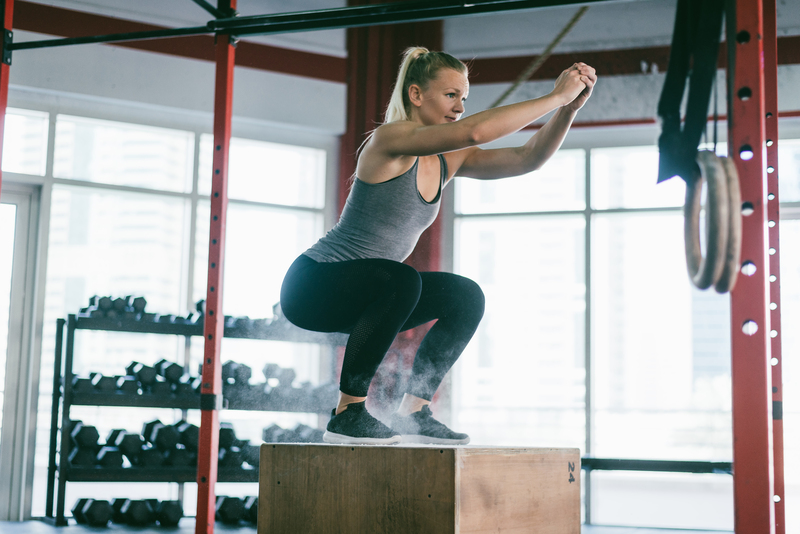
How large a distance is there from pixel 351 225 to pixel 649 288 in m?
4.69

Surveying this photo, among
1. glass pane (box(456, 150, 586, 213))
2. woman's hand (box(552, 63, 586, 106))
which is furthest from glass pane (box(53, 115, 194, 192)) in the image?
woman's hand (box(552, 63, 586, 106))

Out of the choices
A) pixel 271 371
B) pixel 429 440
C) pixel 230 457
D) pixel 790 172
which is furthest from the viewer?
pixel 790 172

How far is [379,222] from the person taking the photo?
218 centimetres

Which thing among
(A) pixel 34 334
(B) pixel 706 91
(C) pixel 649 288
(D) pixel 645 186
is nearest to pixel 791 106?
(D) pixel 645 186

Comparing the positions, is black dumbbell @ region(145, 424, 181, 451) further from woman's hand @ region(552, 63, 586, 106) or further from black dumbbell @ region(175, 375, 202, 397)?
woman's hand @ region(552, 63, 586, 106)

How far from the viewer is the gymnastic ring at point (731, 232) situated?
114cm

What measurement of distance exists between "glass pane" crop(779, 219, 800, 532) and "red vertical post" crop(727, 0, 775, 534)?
4.18 m

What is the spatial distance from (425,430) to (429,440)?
43mm

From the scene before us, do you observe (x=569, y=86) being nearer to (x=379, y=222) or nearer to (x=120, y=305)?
(x=379, y=222)

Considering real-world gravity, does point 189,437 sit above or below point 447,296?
below

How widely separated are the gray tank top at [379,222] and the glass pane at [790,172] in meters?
4.65

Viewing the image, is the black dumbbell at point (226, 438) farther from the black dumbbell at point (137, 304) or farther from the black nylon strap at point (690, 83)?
the black nylon strap at point (690, 83)

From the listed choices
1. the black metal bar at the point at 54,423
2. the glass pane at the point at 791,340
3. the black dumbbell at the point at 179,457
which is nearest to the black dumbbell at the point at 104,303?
the black metal bar at the point at 54,423

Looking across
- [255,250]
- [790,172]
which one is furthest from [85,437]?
[790,172]
